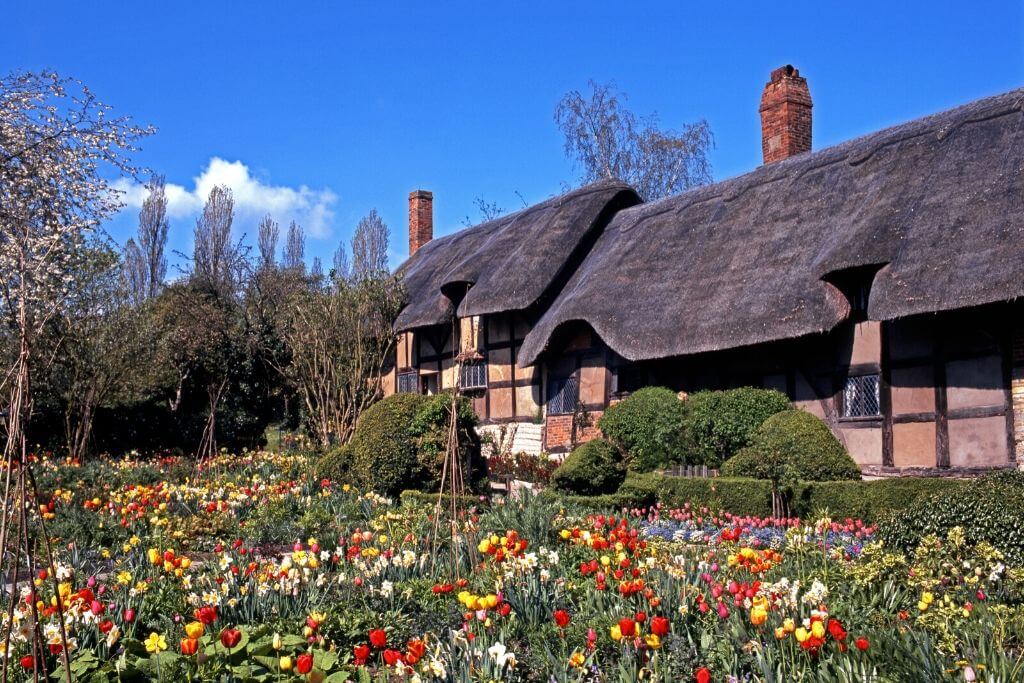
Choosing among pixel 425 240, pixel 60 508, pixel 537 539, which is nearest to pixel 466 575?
pixel 537 539

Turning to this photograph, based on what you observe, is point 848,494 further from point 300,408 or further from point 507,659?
point 300,408

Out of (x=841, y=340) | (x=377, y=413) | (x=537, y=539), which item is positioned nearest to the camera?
(x=537, y=539)

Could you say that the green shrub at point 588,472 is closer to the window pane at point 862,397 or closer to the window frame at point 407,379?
the window pane at point 862,397

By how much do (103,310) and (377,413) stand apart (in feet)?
26.0

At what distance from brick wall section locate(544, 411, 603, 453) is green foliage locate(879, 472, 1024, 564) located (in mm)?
9477

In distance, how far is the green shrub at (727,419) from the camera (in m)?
12.6

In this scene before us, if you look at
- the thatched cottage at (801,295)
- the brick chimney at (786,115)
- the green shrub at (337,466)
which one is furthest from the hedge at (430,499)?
the brick chimney at (786,115)

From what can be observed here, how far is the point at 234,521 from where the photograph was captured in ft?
27.0

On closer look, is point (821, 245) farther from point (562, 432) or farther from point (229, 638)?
point (229, 638)

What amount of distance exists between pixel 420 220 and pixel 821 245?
16226mm

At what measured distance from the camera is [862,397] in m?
12.4

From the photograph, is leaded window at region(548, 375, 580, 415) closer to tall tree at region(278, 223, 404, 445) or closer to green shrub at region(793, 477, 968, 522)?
tall tree at region(278, 223, 404, 445)

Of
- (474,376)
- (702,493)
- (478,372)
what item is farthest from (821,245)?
(474,376)

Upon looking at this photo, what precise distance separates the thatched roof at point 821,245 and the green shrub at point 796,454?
1.27 metres
